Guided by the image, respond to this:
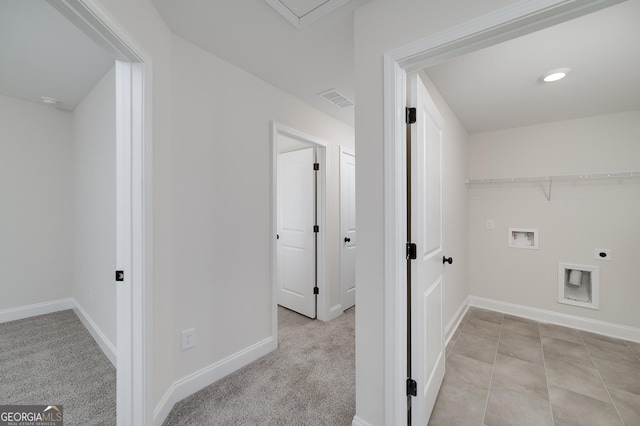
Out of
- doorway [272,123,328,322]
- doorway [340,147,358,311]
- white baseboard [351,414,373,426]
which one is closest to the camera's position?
white baseboard [351,414,373,426]

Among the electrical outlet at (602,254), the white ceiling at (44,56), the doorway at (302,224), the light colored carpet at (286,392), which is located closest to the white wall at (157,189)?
the light colored carpet at (286,392)

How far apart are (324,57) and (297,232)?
6.61 ft

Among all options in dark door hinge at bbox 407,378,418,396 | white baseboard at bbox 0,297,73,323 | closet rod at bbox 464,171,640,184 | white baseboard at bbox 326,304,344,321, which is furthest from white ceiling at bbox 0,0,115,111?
closet rod at bbox 464,171,640,184

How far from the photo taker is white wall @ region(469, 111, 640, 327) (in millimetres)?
2689

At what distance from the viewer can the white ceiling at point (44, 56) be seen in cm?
156

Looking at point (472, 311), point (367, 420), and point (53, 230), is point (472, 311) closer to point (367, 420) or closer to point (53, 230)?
point (367, 420)

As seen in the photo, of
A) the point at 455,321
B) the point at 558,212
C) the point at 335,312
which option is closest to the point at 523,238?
the point at 558,212

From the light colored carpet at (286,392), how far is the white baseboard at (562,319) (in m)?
2.14

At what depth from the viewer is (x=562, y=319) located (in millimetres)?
2984

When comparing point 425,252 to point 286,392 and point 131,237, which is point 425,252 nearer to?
point 286,392

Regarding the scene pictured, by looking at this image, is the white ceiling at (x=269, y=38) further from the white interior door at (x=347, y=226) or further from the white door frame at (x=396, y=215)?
the white interior door at (x=347, y=226)

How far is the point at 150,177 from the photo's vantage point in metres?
1.40

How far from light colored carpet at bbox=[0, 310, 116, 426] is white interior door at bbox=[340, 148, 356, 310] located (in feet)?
7.76

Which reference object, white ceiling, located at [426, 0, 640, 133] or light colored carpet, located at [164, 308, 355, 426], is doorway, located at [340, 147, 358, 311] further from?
white ceiling, located at [426, 0, 640, 133]
